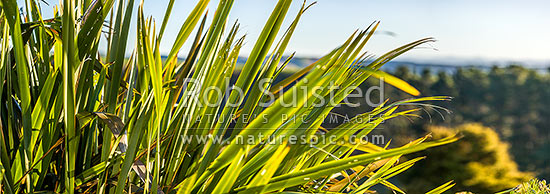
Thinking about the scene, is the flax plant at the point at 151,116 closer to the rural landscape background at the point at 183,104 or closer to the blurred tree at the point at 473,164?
the rural landscape background at the point at 183,104

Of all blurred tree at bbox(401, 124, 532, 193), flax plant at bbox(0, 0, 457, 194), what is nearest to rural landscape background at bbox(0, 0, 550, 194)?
flax plant at bbox(0, 0, 457, 194)

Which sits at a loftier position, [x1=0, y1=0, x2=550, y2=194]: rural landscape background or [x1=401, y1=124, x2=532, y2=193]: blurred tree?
[x1=0, y1=0, x2=550, y2=194]: rural landscape background

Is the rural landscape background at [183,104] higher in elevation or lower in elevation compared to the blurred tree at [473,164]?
higher

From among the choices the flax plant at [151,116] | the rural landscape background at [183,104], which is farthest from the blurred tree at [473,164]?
the flax plant at [151,116]

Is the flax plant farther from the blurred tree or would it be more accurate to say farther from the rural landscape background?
the blurred tree

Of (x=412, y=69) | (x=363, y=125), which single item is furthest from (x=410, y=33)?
(x=363, y=125)

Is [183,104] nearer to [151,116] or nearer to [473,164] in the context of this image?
[151,116]

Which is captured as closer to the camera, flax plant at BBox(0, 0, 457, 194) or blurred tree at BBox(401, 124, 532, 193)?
flax plant at BBox(0, 0, 457, 194)

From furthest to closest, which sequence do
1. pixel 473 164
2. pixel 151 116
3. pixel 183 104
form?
pixel 473 164 < pixel 183 104 < pixel 151 116

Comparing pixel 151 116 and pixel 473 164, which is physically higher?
pixel 151 116

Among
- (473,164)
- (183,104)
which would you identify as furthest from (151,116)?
(473,164)

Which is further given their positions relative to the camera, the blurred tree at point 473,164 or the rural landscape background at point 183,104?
the blurred tree at point 473,164

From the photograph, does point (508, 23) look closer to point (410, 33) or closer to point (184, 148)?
point (410, 33)

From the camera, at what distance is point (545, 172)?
11.1 meters
